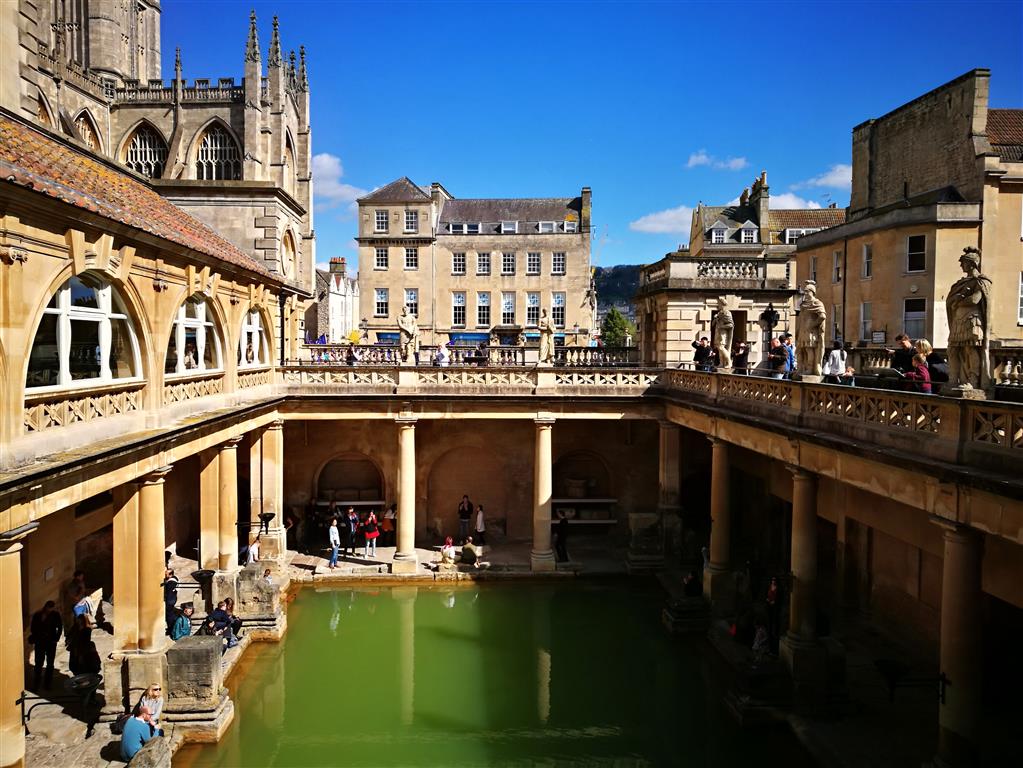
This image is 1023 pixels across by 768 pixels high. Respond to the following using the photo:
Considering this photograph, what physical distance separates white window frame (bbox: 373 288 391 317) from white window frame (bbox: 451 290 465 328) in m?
4.96

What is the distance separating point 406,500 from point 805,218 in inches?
1878

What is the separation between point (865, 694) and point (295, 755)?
440 inches

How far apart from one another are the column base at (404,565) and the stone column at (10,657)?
44.7ft

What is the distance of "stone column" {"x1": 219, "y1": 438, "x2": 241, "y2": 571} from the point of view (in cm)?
1923

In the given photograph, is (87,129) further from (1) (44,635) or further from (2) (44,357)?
(2) (44,357)

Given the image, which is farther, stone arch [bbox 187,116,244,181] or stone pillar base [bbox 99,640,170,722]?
stone arch [bbox 187,116,244,181]

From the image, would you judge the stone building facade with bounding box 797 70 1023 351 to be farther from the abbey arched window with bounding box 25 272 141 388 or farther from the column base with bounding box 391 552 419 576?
the abbey arched window with bounding box 25 272 141 388

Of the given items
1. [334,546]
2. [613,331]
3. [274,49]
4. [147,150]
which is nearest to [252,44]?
[274,49]

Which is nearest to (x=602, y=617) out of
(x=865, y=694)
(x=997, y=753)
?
(x=865, y=694)

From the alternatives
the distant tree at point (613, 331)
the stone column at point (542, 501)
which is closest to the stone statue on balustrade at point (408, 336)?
the stone column at point (542, 501)

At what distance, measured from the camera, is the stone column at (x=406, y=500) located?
2331 cm

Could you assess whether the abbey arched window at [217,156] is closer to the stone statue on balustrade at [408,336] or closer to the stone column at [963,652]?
the stone statue on balustrade at [408,336]

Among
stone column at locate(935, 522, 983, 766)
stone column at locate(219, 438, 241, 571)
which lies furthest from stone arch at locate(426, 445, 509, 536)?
stone column at locate(935, 522, 983, 766)

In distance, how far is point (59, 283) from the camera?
34.9 ft
